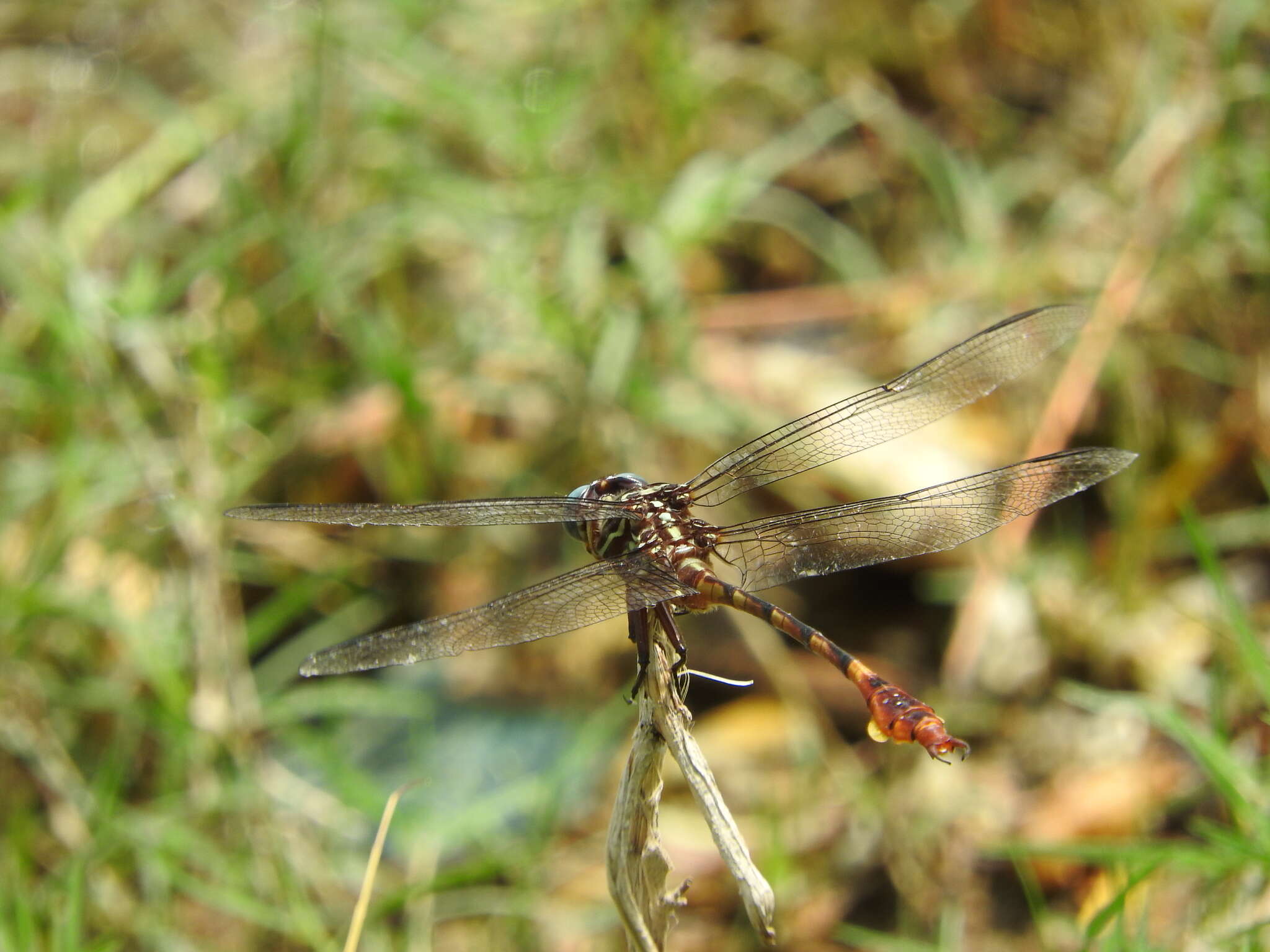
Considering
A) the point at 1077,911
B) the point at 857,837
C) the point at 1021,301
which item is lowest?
the point at 1077,911

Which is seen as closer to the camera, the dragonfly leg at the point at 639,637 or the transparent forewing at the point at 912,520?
the dragonfly leg at the point at 639,637

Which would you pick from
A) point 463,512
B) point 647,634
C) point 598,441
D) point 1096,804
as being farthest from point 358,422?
point 1096,804

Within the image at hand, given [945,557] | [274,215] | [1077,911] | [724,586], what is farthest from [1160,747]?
[274,215]

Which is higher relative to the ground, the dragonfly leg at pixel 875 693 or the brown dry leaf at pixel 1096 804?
the dragonfly leg at pixel 875 693

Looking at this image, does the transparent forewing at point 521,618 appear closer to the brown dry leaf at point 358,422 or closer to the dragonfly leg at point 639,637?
the dragonfly leg at point 639,637

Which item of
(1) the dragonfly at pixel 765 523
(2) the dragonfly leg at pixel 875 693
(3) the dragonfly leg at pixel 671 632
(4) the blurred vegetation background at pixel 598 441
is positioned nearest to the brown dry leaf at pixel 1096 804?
(4) the blurred vegetation background at pixel 598 441

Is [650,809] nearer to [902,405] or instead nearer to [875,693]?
[875,693]

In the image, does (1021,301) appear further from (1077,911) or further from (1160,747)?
(1077,911)

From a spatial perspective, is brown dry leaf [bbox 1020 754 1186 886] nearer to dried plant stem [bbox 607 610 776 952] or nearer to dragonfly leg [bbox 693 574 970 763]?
dragonfly leg [bbox 693 574 970 763]
